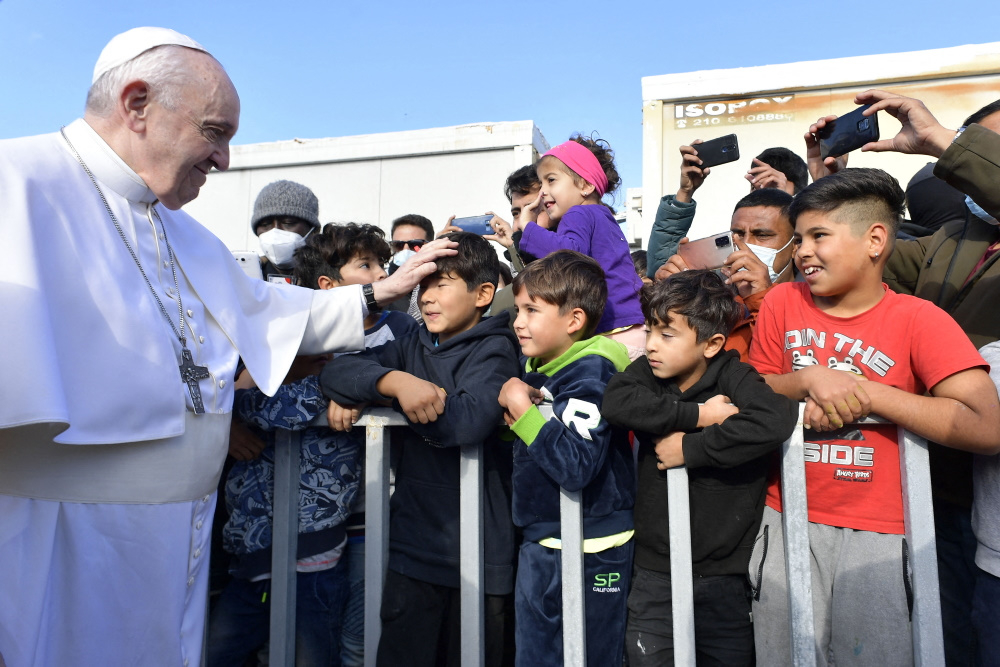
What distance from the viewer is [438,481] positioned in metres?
2.56

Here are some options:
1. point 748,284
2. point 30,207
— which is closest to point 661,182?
point 748,284

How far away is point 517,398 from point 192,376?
3.39 ft

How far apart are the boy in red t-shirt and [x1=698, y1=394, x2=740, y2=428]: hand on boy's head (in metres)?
0.21

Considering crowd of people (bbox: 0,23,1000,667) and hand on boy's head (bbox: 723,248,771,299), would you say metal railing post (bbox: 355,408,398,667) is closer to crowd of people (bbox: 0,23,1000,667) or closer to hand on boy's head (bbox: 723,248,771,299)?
crowd of people (bbox: 0,23,1000,667)

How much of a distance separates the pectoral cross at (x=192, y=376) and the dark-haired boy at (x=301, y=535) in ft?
1.36

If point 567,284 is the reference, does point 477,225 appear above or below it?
above

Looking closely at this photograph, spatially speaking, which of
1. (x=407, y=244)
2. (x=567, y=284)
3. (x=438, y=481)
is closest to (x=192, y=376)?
(x=438, y=481)

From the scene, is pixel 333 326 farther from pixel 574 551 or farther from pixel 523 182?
pixel 523 182

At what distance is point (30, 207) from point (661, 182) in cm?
663

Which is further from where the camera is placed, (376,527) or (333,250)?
(333,250)

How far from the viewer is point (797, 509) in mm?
2072

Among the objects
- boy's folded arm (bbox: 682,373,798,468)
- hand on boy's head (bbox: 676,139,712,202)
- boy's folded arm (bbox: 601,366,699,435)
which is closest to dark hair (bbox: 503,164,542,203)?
hand on boy's head (bbox: 676,139,712,202)

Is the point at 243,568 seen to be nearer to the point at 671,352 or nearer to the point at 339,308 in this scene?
the point at 339,308

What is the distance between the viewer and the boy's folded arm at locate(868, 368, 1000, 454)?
1942 mm
